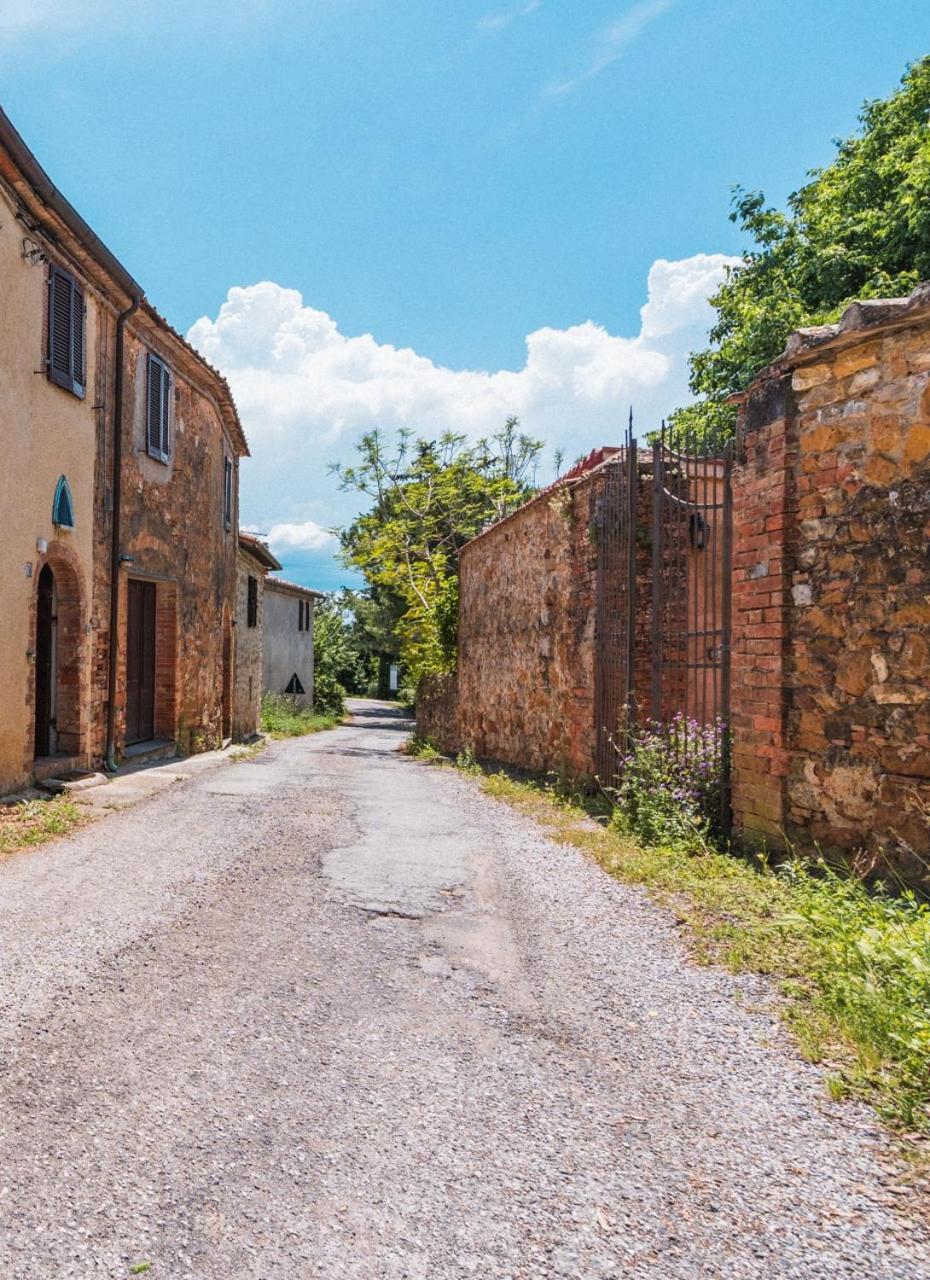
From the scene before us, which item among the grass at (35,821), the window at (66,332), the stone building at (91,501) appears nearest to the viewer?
the grass at (35,821)

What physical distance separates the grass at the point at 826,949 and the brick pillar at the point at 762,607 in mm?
397

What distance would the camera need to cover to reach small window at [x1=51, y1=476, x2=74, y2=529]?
7.71 metres

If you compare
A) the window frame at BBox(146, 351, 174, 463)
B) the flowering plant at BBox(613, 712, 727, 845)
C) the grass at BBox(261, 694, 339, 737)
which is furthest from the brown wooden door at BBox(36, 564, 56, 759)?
the grass at BBox(261, 694, 339, 737)

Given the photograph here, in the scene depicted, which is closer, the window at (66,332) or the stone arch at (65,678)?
the window at (66,332)

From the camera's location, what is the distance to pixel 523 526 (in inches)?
411

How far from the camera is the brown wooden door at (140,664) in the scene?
412 inches

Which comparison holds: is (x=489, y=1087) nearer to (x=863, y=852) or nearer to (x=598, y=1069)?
(x=598, y=1069)

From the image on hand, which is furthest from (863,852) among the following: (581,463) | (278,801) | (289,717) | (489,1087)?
(289,717)

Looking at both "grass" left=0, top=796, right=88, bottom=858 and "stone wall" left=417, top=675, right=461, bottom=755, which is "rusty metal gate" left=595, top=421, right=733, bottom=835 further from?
"stone wall" left=417, top=675, right=461, bottom=755

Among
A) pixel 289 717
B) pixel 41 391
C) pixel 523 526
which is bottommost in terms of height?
pixel 289 717

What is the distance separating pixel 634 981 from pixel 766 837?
1.90 meters

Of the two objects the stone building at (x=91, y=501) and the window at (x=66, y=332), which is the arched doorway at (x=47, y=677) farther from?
the window at (x=66, y=332)

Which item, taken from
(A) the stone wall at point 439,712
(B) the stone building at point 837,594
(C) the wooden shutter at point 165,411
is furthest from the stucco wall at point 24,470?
(A) the stone wall at point 439,712

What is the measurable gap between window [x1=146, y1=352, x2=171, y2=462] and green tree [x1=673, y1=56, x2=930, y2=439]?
750 centimetres
